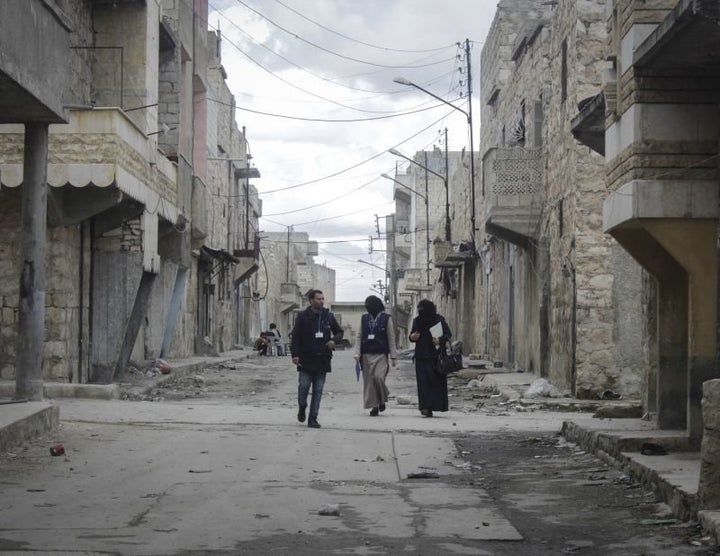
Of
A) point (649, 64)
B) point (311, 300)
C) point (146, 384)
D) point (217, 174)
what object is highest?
point (217, 174)

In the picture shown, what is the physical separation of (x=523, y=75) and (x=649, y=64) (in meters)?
16.2

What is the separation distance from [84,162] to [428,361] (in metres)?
6.23

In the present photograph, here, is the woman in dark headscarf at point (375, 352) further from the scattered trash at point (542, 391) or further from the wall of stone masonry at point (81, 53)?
the wall of stone masonry at point (81, 53)

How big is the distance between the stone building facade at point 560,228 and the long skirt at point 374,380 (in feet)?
13.3

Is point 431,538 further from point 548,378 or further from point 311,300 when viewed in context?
point 548,378

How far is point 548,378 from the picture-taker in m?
22.3

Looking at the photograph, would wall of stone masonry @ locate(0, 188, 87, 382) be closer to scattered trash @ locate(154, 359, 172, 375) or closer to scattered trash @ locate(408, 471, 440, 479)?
scattered trash @ locate(154, 359, 172, 375)

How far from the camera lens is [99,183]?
1803cm

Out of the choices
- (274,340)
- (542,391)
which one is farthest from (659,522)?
(274,340)

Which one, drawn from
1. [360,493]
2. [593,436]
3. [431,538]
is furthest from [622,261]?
[431,538]

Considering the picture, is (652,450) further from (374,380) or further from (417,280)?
(417,280)

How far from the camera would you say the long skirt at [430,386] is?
1609 cm

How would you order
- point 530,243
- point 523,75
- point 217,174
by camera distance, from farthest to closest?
1. point 217,174
2. point 523,75
3. point 530,243

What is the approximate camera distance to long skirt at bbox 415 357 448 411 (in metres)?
16.1
